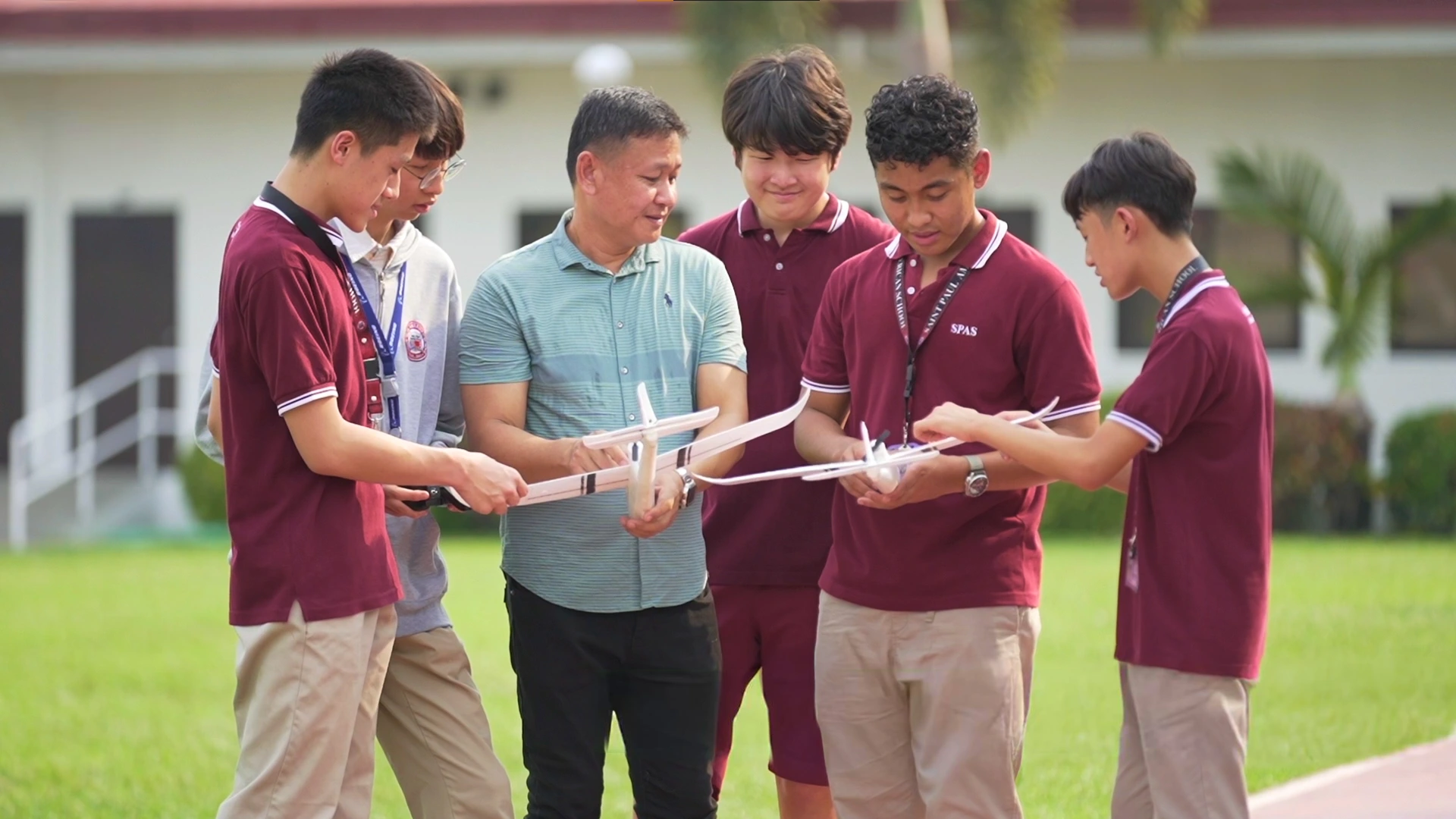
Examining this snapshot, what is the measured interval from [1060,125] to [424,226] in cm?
673

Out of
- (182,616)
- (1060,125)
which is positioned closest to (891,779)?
(182,616)

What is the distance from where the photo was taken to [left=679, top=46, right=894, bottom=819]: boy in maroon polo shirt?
14.9 feet

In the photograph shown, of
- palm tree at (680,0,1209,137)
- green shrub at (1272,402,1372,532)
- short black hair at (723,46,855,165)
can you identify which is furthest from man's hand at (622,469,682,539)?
green shrub at (1272,402,1372,532)

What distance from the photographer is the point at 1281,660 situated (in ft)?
28.1

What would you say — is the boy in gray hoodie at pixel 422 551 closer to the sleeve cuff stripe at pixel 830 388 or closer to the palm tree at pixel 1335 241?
the sleeve cuff stripe at pixel 830 388

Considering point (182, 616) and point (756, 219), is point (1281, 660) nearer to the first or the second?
point (756, 219)

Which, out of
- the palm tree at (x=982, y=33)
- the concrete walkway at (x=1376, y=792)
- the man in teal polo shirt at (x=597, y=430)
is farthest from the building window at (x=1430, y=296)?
the man in teal polo shirt at (x=597, y=430)

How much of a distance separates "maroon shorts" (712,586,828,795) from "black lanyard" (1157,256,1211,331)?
4.42 feet

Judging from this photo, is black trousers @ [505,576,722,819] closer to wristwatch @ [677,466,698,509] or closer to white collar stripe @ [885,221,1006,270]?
wristwatch @ [677,466,698,509]

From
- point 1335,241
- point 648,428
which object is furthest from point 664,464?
point 1335,241

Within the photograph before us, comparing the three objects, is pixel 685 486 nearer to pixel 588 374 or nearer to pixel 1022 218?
pixel 588 374

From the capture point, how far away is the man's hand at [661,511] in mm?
3818

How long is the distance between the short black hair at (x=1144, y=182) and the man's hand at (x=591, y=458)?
1201 millimetres

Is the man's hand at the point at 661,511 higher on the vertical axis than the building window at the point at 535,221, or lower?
lower
